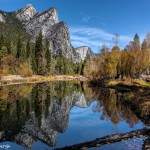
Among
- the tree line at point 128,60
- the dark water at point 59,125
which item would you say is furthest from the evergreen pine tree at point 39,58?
the dark water at point 59,125

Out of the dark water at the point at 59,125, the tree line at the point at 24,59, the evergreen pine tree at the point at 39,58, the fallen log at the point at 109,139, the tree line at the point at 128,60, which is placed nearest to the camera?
the fallen log at the point at 109,139

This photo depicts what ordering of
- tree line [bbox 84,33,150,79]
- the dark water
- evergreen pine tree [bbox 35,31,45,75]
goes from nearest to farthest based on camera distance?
the dark water → tree line [bbox 84,33,150,79] → evergreen pine tree [bbox 35,31,45,75]

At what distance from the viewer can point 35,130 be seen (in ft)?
78.8

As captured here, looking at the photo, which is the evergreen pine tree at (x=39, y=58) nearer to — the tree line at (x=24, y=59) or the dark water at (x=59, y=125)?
the tree line at (x=24, y=59)

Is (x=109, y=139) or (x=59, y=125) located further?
(x=59, y=125)

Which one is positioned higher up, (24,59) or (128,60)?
(24,59)

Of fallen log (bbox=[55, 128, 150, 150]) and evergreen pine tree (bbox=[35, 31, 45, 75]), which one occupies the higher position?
evergreen pine tree (bbox=[35, 31, 45, 75])

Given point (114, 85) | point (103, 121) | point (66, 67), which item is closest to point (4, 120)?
point (103, 121)

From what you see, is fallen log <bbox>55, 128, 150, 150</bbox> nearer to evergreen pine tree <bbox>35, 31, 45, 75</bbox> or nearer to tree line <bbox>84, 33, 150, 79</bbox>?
tree line <bbox>84, 33, 150, 79</bbox>

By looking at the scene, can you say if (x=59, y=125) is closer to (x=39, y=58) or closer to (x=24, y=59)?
(x=24, y=59)

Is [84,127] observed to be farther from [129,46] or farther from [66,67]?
[66,67]

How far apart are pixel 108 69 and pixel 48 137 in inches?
2239

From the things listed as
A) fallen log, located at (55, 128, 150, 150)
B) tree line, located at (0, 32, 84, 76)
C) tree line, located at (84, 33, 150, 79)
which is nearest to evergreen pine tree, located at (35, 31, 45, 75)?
tree line, located at (0, 32, 84, 76)

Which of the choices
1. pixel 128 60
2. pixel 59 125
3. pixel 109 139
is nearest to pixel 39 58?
pixel 128 60
